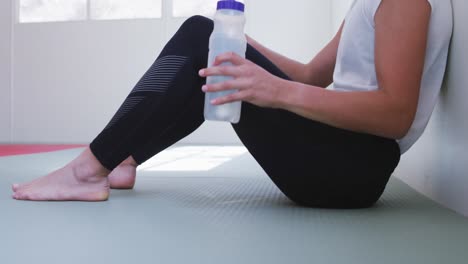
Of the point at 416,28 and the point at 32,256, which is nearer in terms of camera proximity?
the point at 32,256

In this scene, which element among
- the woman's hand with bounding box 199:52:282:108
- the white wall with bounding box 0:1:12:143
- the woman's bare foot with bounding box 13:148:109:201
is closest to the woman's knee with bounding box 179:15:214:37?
the woman's hand with bounding box 199:52:282:108

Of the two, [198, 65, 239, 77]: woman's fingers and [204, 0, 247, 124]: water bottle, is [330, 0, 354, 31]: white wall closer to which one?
[204, 0, 247, 124]: water bottle

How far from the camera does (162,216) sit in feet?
Answer: 3.97

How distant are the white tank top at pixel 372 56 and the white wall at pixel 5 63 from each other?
17.7 ft

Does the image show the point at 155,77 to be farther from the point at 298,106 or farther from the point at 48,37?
the point at 48,37

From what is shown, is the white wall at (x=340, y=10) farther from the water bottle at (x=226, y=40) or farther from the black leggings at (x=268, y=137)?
the water bottle at (x=226, y=40)

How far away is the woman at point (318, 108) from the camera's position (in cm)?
102

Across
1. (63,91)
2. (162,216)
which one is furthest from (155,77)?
(63,91)

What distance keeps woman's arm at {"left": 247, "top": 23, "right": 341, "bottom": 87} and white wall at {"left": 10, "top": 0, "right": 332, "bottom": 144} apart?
377 centimetres

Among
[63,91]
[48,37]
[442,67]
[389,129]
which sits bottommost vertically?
[63,91]

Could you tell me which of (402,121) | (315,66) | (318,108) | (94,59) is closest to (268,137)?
(318,108)

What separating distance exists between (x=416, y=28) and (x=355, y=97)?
194 mm

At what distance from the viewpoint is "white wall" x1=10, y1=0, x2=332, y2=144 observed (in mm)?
5371

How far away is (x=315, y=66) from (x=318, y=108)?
1.79 feet
